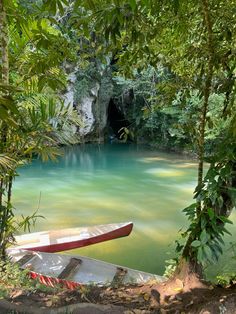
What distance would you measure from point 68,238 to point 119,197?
12.0ft

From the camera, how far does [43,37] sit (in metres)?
1.67

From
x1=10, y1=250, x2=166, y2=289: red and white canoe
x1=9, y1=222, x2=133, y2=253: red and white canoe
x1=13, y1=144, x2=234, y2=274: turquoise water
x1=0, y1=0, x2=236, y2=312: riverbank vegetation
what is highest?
x1=0, y1=0, x2=236, y2=312: riverbank vegetation

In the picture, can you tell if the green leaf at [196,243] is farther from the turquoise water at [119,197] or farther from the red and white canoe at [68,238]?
the red and white canoe at [68,238]

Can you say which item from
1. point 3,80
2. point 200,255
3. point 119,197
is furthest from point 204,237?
point 119,197

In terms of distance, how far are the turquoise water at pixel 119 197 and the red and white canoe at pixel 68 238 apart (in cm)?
30

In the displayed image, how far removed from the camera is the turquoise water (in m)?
5.09

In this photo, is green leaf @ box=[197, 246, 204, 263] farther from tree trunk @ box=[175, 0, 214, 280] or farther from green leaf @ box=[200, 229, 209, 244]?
tree trunk @ box=[175, 0, 214, 280]

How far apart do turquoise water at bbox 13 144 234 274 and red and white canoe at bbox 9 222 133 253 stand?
0.97ft

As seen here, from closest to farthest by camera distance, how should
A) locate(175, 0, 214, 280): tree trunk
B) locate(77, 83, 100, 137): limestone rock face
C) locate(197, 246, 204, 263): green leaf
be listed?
locate(197, 246, 204, 263): green leaf, locate(175, 0, 214, 280): tree trunk, locate(77, 83, 100, 137): limestone rock face

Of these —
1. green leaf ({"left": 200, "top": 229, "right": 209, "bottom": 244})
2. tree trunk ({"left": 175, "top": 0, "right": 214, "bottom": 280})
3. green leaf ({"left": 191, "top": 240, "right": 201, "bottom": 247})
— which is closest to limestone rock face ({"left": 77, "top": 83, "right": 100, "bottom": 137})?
tree trunk ({"left": 175, "top": 0, "right": 214, "bottom": 280})

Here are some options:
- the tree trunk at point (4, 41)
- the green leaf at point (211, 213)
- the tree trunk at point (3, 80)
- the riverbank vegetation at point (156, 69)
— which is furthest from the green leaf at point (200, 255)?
the tree trunk at point (4, 41)

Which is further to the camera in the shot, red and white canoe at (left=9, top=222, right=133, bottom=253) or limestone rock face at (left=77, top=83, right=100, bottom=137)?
limestone rock face at (left=77, top=83, right=100, bottom=137)

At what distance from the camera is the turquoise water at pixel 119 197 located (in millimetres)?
5094

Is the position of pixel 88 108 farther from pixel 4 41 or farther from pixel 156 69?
pixel 4 41
